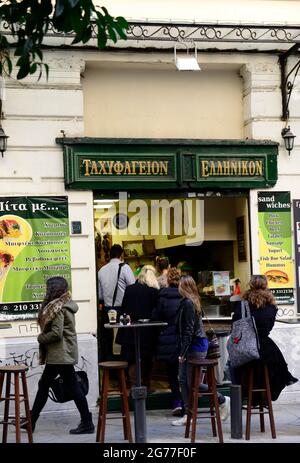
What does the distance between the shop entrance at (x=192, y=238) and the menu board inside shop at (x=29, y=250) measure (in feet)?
2.41

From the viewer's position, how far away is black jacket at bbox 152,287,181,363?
9.70 meters

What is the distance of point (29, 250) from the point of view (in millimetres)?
10086

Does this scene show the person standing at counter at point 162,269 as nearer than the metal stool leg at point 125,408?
No

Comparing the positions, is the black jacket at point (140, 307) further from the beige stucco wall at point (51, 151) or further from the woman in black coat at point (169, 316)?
the beige stucco wall at point (51, 151)

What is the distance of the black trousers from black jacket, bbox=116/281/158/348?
4.48ft

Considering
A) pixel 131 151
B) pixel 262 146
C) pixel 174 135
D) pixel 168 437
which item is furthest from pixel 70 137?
pixel 168 437

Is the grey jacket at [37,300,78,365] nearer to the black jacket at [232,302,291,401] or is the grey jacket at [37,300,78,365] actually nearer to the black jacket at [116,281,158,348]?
the black jacket at [116,281,158,348]

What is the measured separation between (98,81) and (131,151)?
1136 millimetres

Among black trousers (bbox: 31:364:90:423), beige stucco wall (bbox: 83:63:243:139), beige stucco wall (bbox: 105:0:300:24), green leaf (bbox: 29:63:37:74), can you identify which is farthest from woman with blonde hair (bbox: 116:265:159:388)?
green leaf (bbox: 29:63:37:74)

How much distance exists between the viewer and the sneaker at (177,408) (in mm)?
9883

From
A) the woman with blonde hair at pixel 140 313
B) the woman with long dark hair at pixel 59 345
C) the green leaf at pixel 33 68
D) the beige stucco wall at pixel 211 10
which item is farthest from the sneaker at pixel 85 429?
the beige stucco wall at pixel 211 10

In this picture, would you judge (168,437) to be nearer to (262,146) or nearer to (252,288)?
(252,288)

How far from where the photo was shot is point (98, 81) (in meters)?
10.7

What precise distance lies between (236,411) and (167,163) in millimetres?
3645
